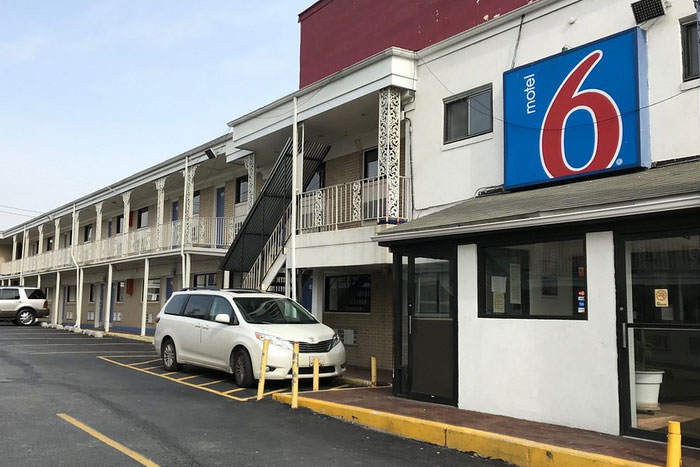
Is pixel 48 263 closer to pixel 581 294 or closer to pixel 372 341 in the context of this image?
pixel 372 341

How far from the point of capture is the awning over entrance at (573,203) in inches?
266

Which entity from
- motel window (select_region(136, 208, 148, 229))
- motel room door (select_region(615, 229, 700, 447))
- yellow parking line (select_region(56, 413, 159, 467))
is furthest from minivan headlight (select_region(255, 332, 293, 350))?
motel window (select_region(136, 208, 148, 229))

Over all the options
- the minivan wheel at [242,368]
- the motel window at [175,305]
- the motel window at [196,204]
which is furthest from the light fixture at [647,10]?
the motel window at [196,204]

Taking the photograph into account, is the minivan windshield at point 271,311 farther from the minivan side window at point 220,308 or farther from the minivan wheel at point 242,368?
the minivan wheel at point 242,368

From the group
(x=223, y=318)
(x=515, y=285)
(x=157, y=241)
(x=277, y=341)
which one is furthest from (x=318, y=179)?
(x=515, y=285)

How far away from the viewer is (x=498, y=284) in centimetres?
890

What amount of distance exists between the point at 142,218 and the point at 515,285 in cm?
2347

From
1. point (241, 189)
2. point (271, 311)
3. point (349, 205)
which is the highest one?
point (241, 189)

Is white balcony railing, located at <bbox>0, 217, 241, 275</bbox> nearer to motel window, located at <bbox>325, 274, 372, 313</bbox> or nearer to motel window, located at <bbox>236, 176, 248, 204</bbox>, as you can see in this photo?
motel window, located at <bbox>236, 176, 248, 204</bbox>

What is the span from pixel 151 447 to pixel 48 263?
99.9 ft

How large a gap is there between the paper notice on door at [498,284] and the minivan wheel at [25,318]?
28.3m

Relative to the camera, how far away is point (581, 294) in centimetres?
778

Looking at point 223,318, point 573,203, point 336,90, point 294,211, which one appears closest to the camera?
point 573,203

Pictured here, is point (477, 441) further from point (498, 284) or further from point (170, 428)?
point (170, 428)
